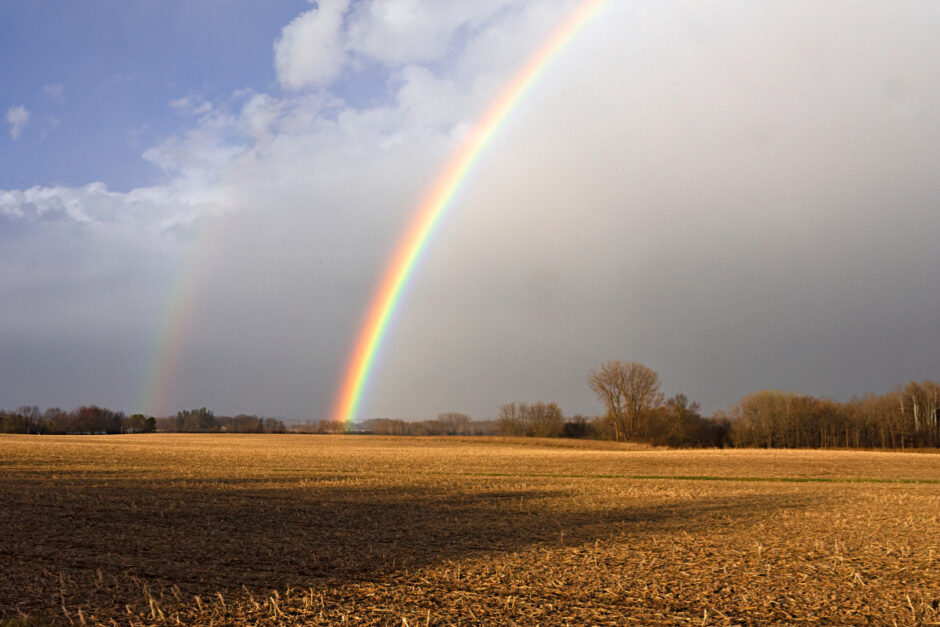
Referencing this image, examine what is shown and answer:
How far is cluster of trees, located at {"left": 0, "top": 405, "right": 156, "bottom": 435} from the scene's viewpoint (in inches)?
5724

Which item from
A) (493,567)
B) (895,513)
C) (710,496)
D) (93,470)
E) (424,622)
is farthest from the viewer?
(93,470)

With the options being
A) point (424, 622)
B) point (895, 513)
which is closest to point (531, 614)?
point (424, 622)

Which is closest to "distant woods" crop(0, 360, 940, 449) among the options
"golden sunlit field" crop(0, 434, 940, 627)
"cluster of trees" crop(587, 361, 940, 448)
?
"cluster of trees" crop(587, 361, 940, 448)

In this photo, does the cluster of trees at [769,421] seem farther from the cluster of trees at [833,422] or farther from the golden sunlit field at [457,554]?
the golden sunlit field at [457,554]

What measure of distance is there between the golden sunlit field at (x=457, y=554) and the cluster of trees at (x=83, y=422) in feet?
463

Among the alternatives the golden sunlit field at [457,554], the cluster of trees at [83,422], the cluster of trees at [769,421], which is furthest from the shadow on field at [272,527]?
the cluster of trees at [83,422]

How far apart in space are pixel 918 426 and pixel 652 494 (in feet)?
366

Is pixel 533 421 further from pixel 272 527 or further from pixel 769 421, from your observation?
pixel 272 527

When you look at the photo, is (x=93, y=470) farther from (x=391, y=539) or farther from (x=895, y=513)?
(x=895, y=513)

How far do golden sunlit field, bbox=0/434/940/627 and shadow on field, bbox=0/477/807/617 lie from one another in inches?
3.2

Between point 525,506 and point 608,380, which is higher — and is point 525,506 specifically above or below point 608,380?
below

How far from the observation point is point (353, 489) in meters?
26.5

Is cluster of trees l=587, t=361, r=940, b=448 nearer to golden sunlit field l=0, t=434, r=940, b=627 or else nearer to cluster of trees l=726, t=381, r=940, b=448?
cluster of trees l=726, t=381, r=940, b=448

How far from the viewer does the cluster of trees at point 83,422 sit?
5724 inches
